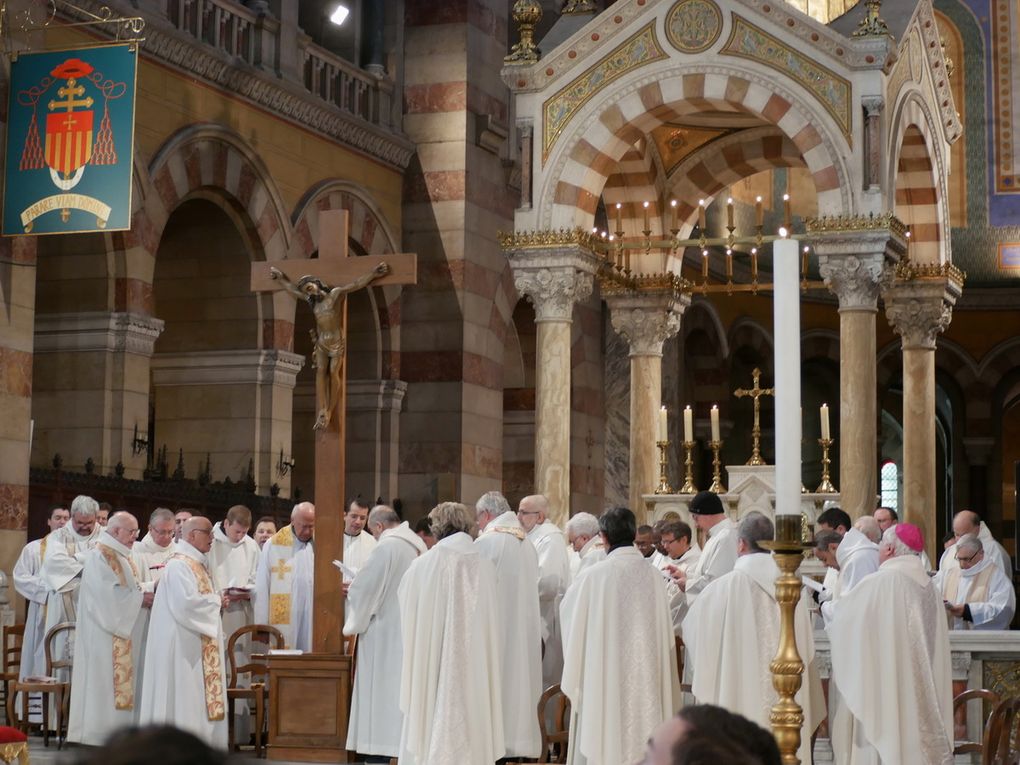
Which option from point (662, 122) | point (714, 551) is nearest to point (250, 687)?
point (714, 551)

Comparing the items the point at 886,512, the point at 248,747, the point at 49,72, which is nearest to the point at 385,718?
the point at 248,747

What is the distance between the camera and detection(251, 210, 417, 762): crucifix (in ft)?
31.6

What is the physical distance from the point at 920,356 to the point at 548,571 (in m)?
6.50

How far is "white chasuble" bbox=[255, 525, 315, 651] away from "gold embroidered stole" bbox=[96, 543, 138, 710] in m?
1.66

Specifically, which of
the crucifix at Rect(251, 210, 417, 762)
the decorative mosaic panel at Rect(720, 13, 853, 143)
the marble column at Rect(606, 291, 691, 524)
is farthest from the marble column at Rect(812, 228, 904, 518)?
the crucifix at Rect(251, 210, 417, 762)

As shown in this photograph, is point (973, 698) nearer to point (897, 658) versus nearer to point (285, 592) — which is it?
point (897, 658)

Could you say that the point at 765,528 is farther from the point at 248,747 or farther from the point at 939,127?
the point at 939,127

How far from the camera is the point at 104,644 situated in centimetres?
1008

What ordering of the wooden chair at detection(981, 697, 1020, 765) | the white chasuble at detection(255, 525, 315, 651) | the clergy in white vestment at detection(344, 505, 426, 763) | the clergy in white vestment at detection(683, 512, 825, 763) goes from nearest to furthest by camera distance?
the wooden chair at detection(981, 697, 1020, 765)
the clergy in white vestment at detection(683, 512, 825, 763)
the clergy in white vestment at detection(344, 505, 426, 763)
the white chasuble at detection(255, 525, 315, 651)

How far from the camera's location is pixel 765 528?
770cm

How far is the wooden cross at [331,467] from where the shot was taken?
9.63 m

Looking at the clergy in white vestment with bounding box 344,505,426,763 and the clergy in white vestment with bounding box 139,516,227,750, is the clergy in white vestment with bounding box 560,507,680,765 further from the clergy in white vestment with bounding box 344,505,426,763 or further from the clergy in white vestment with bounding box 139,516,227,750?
the clergy in white vestment with bounding box 139,516,227,750

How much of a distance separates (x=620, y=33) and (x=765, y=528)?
7.63 meters

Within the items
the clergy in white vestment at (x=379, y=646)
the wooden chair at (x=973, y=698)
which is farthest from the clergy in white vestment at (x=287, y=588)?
the wooden chair at (x=973, y=698)
